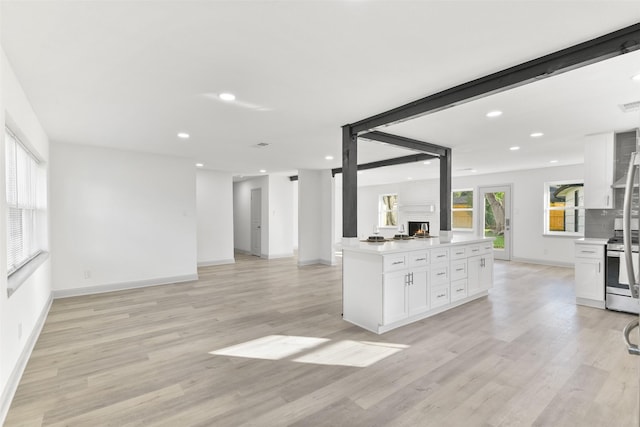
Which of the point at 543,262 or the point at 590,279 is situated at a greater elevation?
the point at 590,279

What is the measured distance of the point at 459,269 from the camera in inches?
177

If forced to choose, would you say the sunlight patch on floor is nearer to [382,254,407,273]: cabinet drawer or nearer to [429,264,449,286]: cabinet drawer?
[382,254,407,273]: cabinet drawer

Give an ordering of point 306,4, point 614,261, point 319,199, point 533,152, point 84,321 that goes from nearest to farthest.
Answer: point 306,4 → point 84,321 → point 614,261 → point 533,152 → point 319,199

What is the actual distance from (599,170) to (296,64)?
5.24 m

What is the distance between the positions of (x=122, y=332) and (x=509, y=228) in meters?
9.31

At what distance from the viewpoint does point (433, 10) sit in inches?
69.2

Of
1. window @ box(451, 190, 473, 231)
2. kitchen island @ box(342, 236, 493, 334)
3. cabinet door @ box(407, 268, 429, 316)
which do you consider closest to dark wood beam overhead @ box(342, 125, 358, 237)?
kitchen island @ box(342, 236, 493, 334)

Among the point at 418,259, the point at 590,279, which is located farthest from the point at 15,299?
the point at 590,279

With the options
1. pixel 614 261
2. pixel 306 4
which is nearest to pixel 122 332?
pixel 306 4

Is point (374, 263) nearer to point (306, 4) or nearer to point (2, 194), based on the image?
point (306, 4)

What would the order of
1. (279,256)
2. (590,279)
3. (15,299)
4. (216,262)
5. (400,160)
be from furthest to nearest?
1. (279,256)
2. (216,262)
3. (400,160)
4. (590,279)
5. (15,299)

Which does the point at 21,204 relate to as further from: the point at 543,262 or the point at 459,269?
the point at 543,262

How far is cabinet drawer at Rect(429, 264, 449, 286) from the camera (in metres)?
4.08

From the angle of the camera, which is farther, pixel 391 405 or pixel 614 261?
pixel 614 261
